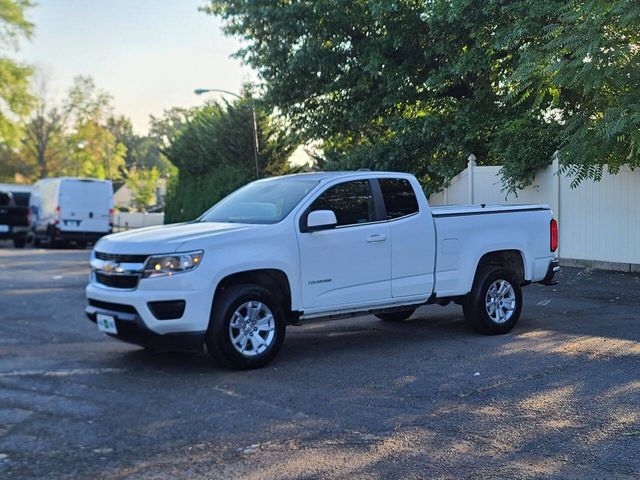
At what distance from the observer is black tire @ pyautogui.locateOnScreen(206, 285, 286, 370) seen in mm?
6637

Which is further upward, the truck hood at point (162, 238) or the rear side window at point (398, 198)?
the rear side window at point (398, 198)

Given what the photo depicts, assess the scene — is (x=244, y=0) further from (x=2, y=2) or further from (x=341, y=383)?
(x=2, y=2)

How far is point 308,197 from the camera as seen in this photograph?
7.46 meters

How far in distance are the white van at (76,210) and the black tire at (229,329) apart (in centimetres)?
A: 2032

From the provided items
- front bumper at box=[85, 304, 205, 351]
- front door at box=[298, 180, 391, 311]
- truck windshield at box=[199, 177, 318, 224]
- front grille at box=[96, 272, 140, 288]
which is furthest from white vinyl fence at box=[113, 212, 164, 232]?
front bumper at box=[85, 304, 205, 351]

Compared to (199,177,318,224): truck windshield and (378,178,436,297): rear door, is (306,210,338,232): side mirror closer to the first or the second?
(199,177,318,224): truck windshield

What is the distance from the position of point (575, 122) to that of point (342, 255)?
5.57 m

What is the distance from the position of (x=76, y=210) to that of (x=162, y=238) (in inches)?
803

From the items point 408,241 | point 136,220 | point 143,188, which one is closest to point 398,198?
point 408,241

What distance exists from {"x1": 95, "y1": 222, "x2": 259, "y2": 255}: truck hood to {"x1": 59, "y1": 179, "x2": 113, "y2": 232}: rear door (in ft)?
64.0

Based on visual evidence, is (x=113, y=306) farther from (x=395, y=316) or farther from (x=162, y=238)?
(x=395, y=316)

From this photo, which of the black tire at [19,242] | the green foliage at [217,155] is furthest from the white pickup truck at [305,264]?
the black tire at [19,242]

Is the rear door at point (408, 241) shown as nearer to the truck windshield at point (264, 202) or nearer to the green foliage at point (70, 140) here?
the truck windshield at point (264, 202)

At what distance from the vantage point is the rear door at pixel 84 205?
25.6m
